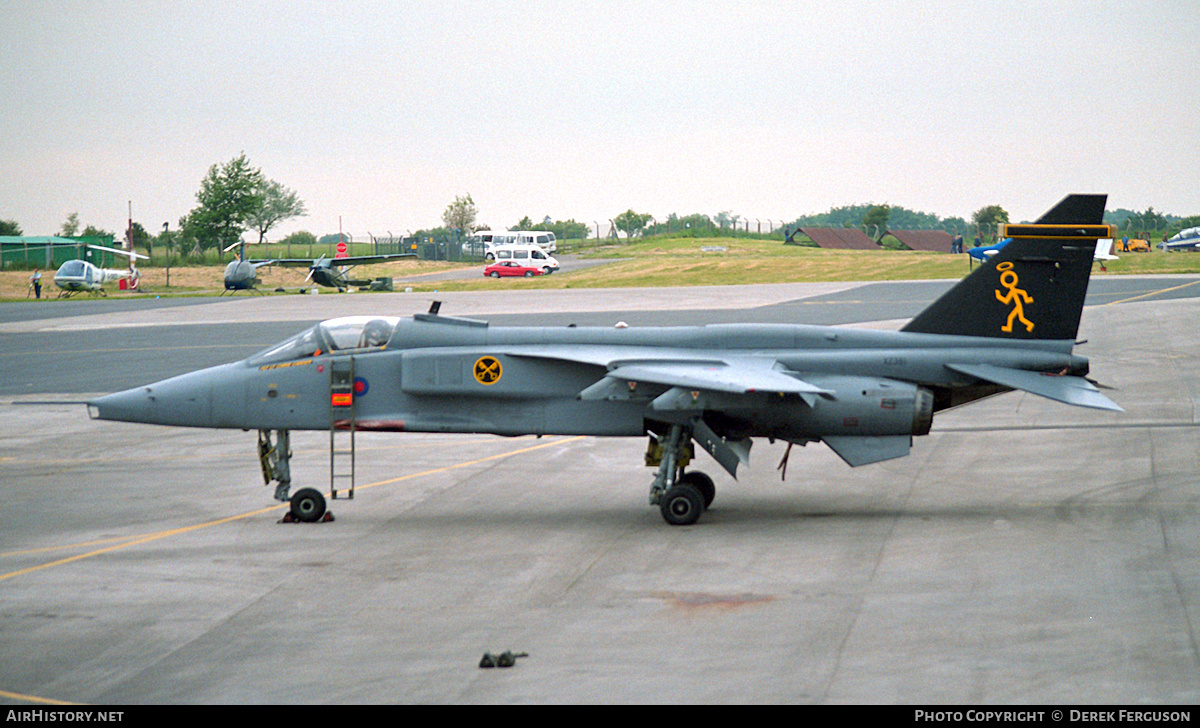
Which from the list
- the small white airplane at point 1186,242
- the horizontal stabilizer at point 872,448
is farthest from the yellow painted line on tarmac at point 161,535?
the small white airplane at point 1186,242

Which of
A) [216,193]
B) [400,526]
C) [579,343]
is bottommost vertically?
[400,526]

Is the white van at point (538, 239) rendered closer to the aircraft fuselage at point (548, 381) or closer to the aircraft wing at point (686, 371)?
the aircraft fuselage at point (548, 381)

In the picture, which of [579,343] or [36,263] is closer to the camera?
[579,343]

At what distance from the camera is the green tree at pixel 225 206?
102688mm

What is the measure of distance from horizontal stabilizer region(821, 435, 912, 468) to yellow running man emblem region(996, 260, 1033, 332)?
2.39 m

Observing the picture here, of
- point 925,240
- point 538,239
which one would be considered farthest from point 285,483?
point 925,240

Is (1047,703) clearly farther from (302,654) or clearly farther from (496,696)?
(302,654)

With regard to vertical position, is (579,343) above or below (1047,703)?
above

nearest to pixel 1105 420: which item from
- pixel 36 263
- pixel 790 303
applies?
pixel 790 303

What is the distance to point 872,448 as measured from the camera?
1425cm

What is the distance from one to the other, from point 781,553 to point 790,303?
35.0m

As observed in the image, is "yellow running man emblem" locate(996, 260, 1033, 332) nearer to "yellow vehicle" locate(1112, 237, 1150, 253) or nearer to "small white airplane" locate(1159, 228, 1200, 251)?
"small white airplane" locate(1159, 228, 1200, 251)

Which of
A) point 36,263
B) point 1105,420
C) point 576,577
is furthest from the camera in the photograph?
point 36,263
